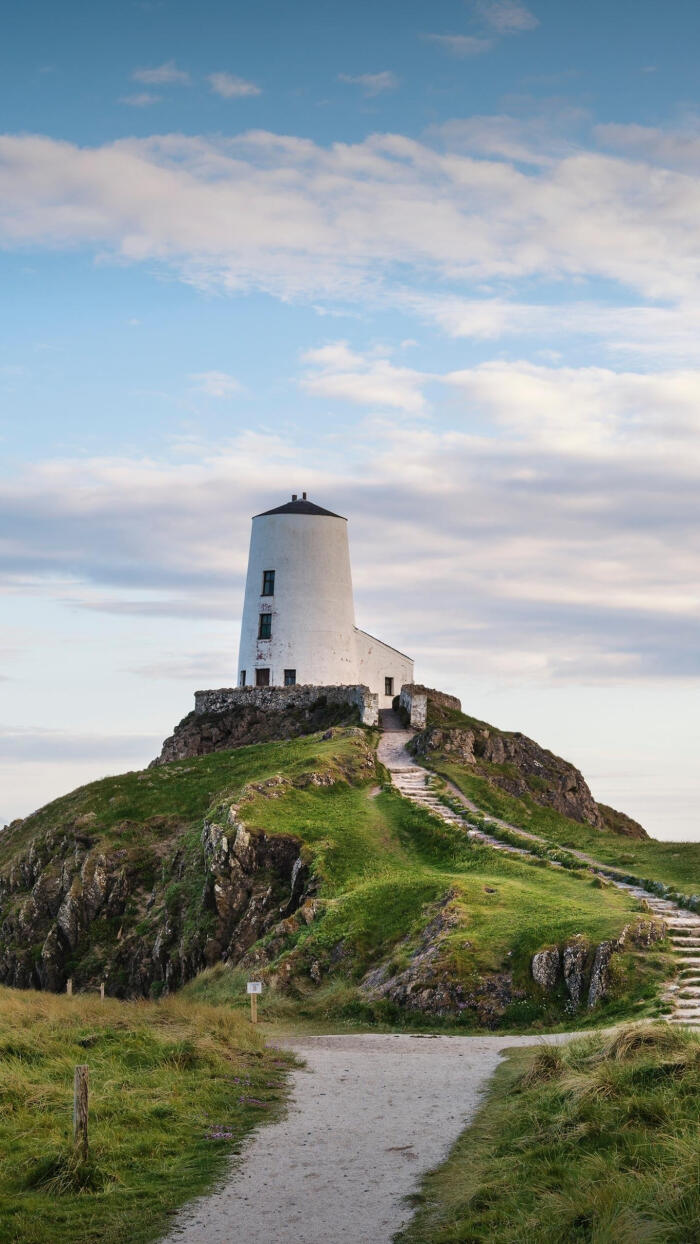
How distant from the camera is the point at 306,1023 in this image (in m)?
28.5

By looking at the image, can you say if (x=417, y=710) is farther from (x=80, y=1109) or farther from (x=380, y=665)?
(x=80, y=1109)

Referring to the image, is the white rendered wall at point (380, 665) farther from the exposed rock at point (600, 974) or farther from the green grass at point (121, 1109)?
the green grass at point (121, 1109)

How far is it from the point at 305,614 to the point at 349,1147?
183ft

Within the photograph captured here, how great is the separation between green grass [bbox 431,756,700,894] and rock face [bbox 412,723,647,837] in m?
1.83

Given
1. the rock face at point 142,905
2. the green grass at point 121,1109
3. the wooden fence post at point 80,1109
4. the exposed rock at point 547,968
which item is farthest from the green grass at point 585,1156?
the rock face at point 142,905

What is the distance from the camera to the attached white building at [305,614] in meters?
70.6

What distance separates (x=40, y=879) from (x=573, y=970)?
31.3 metres

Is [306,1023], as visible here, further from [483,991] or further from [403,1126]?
[403,1126]

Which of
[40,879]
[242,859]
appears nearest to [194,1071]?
[242,859]

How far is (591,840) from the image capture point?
4719 centimetres

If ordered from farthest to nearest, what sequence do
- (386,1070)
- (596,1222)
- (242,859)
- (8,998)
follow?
(242,859) < (8,998) < (386,1070) < (596,1222)

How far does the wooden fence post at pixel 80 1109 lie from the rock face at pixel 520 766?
42.2m

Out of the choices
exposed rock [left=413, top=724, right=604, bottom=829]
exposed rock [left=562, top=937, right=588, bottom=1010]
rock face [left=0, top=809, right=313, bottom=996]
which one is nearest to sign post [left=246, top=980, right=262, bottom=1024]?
exposed rock [left=562, top=937, right=588, bottom=1010]

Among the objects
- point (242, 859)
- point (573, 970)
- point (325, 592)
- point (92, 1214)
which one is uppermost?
point (325, 592)
